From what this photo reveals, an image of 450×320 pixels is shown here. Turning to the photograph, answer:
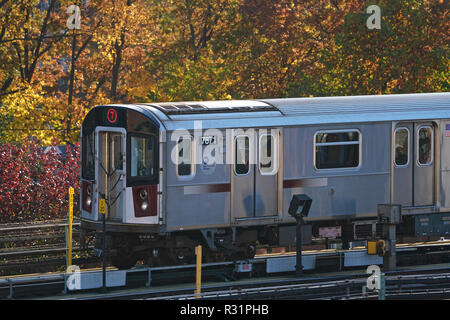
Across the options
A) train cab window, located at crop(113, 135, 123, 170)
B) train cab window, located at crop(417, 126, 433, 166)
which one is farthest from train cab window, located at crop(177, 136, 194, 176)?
train cab window, located at crop(417, 126, 433, 166)

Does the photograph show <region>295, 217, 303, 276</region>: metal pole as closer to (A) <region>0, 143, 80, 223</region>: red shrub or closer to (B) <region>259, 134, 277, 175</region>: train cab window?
(B) <region>259, 134, 277, 175</region>: train cab window

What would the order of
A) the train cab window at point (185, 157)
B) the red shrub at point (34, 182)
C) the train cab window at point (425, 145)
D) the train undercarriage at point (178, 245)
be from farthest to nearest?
the red shrub at point (34, 182) < the train cab window at point (425, 145) < the train undercarriage at point (178, 245) < the train cab window at point (185, 157)

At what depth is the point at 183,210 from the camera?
63.0ft

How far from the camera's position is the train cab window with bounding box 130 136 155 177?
1917 centimetres

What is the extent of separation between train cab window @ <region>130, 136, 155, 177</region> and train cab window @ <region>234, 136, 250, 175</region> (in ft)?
5.46

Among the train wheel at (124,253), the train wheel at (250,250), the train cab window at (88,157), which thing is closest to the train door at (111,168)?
the train cab window at (88,157)

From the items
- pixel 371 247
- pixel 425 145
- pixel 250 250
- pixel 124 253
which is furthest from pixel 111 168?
pixel 425 145

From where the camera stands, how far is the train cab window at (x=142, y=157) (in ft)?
62.9

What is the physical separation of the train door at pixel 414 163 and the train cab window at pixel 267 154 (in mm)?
2746

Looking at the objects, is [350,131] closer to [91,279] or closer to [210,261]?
[210,261]

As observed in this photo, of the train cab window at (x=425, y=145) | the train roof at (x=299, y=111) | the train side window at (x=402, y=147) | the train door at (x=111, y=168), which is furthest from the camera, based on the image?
the train cab window at (x=425, y=145)

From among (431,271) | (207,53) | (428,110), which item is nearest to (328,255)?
(431,271)

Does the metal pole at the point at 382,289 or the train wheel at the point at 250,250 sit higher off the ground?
the train wheel at the point at 250,250

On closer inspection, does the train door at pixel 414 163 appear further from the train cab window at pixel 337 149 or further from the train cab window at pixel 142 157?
the train cab window at pixel 142 157
